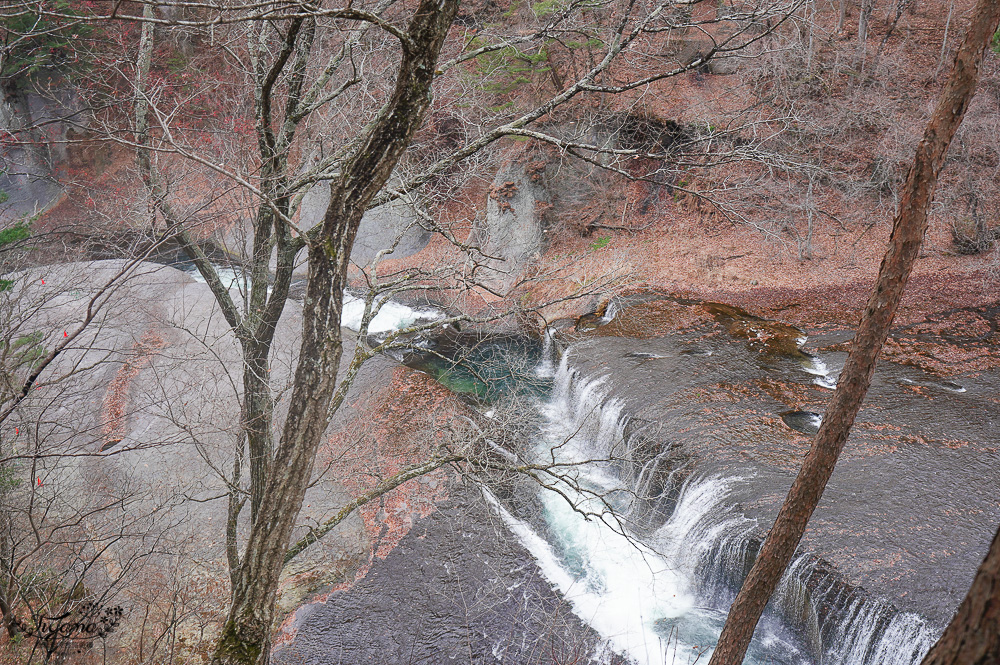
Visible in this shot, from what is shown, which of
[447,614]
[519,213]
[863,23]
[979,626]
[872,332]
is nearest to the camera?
[979,626]

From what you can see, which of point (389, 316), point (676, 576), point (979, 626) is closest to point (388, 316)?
point (389, 316)

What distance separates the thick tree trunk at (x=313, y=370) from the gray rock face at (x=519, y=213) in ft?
47.1

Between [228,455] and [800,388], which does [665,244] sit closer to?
[800,388]

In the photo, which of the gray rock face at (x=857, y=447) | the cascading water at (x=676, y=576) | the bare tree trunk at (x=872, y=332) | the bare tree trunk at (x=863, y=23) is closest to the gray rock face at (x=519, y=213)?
the gray rock face at (x=857, y=447)

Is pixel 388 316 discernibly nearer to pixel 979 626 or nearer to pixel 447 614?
pixel 447 614

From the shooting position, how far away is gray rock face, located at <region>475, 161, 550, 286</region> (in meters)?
18.0

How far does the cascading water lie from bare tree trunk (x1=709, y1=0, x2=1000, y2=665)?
1216 millimetres

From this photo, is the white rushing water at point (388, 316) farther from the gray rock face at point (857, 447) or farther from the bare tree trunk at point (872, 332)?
the bare tree trunk at point (872, 332)

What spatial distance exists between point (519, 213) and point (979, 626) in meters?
17.0

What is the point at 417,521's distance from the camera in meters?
9.05

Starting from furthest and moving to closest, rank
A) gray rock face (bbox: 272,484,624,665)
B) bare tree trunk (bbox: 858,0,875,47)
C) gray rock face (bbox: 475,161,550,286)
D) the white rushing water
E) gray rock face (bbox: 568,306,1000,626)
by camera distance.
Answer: gray rock face (bbox: 475,161,550,286), the white rushing water, bare tree trunk (bbox: 858,0,875,47), gray rock face (bbox: 272,484,624,665), gray rock face (bbox: 568,306,1000,626)

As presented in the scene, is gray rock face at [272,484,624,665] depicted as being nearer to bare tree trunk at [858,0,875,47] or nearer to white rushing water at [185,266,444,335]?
white rushing water at [185,266,444,335]

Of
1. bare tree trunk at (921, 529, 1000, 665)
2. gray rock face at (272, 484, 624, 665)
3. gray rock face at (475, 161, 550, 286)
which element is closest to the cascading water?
gray rock face at (272, 484, 624, 665)

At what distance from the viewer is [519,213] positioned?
1816cm
